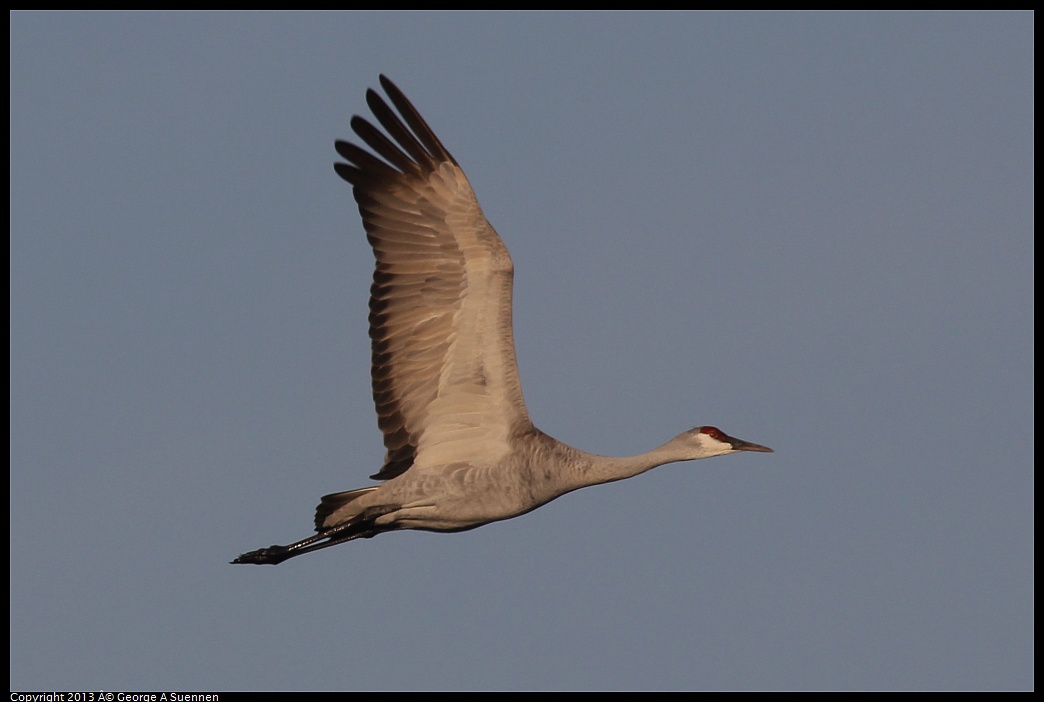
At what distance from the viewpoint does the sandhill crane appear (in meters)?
19.7

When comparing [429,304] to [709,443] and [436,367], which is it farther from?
[709,443]

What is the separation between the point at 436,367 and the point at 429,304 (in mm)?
821


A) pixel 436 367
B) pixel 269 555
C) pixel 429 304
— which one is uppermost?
pixel 429 304

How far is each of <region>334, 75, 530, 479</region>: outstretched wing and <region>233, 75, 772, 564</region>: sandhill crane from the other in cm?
1

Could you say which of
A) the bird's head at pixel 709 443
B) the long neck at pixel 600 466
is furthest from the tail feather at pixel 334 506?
the bird's head at pixel 709 443

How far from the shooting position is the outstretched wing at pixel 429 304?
19.6 metres

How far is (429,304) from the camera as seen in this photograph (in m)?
19.9

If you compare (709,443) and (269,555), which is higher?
(709,443)

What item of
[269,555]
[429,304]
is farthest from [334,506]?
[429,304]

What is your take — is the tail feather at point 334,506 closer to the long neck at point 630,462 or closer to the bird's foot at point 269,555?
the bird's foot at point 269,555

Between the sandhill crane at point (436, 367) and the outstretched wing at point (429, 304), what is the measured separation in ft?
0.04

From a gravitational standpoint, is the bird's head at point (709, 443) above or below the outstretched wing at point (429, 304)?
below

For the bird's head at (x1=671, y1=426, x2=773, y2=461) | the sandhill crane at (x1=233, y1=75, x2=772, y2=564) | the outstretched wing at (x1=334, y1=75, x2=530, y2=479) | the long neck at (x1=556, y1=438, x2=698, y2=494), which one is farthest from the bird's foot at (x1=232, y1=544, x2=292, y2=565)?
the bird's head at (x1=671, y1=426, x2=773, y2=461)
